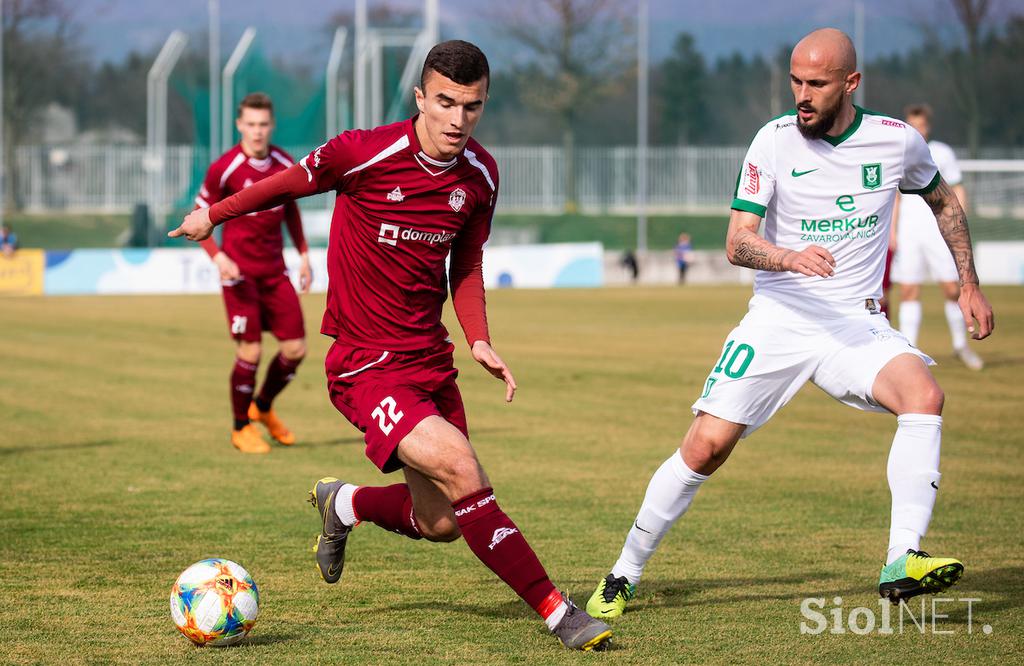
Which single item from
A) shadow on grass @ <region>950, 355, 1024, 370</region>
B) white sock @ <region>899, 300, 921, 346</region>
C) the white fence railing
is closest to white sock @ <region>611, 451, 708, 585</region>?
white sock @ <region>899, 300, 921, 346</region>

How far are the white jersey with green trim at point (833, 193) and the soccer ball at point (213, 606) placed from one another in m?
2.47

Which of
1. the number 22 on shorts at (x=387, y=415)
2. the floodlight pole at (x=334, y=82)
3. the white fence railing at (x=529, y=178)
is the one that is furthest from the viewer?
the white fence railing at (x=529, y=178)

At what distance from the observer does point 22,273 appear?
32.4 metres

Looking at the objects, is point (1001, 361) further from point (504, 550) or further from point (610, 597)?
point (504, 550)

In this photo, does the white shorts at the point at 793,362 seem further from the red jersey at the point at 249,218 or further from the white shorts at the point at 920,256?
the white shorts at the point at 920,256

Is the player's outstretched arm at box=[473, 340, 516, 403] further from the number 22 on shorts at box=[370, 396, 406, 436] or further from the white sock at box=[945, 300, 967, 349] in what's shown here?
the white sock at box=[945, 300, 967, 349]

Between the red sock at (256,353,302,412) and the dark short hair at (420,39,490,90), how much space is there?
5.61m

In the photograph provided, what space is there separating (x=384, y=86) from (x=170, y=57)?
6.80m

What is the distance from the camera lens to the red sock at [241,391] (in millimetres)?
10414

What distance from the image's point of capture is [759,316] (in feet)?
19.2

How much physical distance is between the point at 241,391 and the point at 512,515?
3332 mm

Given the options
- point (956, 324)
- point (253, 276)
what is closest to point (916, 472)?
point (253, 276)

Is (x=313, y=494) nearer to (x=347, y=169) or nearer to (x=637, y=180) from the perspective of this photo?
(x=347, y=169)

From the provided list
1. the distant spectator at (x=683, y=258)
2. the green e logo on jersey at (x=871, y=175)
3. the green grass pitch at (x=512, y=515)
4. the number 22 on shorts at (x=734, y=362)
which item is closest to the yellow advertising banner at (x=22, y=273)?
the green grass pitch at (x=512, y=515)
